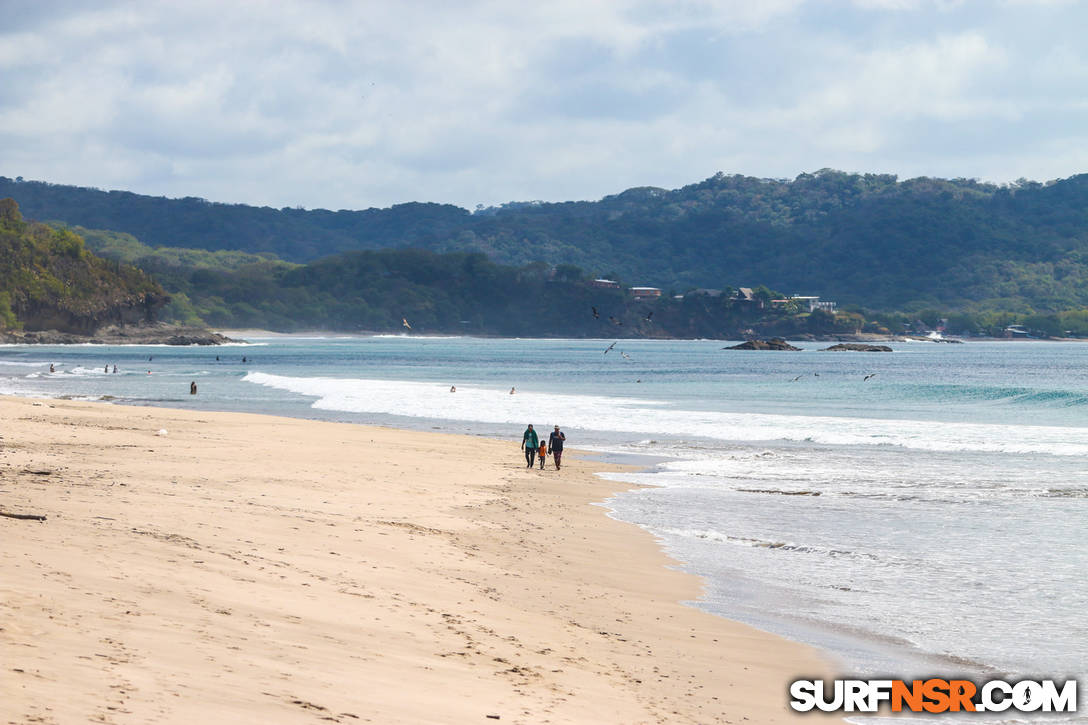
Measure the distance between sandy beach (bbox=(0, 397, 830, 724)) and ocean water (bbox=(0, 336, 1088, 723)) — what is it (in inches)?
54.7

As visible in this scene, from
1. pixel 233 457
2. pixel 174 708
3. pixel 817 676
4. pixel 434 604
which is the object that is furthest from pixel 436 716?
pixel 233 457

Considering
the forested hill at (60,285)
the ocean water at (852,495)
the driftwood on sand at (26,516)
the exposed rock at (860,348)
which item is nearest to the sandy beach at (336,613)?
the driftwood on sand at (26,516)

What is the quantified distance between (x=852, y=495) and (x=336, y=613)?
565 inches

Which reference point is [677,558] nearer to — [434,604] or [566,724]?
[434,604]

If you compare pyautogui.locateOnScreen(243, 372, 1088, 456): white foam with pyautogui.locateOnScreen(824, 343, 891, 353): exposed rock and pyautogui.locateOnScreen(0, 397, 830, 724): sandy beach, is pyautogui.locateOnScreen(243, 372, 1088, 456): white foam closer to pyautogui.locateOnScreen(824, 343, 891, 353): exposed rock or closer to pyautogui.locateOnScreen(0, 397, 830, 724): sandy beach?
pyautogui.locateOnScreen(0, 397, 830, 724): sandy beach

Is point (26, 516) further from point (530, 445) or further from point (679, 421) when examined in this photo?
point (679, 421)

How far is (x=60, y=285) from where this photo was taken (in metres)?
168

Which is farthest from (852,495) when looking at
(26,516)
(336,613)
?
(26,516)

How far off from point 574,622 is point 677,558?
4453 millimetres

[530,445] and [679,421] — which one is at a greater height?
[530,445]

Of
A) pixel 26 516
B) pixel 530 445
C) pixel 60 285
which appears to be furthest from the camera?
pixel 60 285

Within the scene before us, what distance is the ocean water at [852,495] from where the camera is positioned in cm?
1066

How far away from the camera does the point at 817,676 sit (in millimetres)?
8961

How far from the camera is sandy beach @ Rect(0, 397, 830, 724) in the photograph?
21.1 feet
